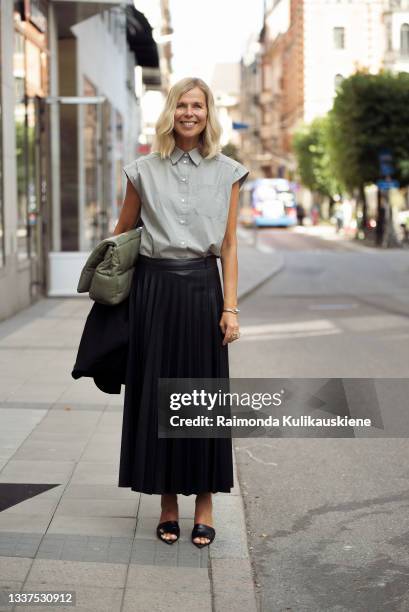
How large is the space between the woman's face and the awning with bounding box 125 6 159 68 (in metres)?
26.3

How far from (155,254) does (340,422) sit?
3.49m

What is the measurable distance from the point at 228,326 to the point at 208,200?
0.52m

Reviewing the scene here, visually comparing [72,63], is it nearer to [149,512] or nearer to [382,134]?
[149,512]

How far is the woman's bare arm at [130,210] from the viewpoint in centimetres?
489

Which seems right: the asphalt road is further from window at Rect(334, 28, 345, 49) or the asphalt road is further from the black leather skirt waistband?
window at Rect(334, 28, 345, 49)

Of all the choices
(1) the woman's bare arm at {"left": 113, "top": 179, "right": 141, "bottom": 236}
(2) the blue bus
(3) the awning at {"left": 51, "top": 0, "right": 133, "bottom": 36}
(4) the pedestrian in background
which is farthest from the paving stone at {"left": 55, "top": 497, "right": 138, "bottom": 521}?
(4) the pedestrian in background

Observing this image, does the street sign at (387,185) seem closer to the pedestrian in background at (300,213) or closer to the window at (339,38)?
the pedestrian in background at (300,213)

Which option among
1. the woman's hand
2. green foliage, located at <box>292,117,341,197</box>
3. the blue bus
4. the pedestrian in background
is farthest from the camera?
the pedestrian in background

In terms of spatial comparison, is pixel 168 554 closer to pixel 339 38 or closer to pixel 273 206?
pixel 273 206

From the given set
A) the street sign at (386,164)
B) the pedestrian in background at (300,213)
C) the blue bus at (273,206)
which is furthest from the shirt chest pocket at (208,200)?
the pedestrian in background at (300,213)

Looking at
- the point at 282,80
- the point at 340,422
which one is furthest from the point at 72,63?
the point at 282,80

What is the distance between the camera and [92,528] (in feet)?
16.8

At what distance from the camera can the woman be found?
4.80 m

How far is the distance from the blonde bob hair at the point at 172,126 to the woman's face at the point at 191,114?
2 cm
